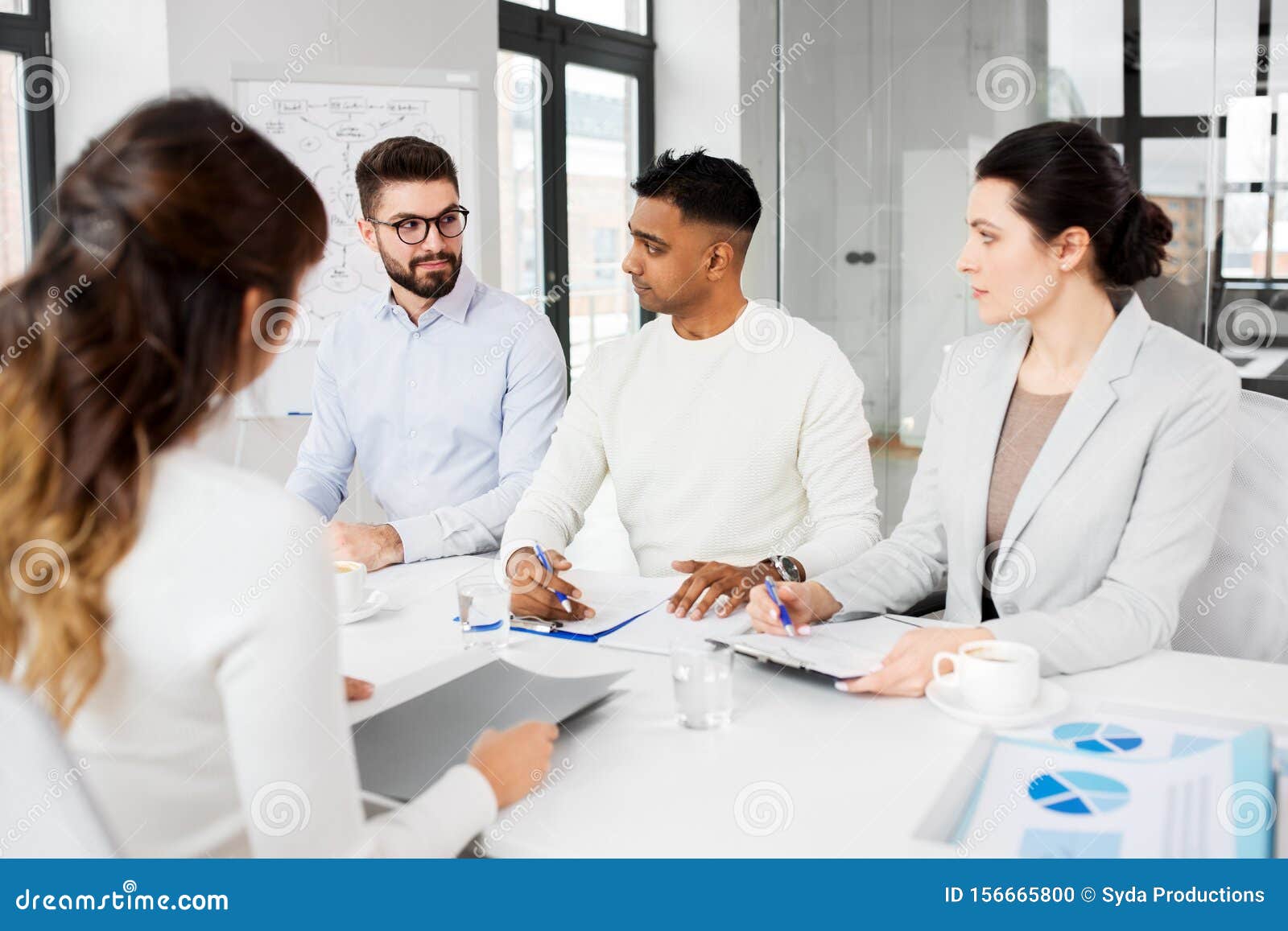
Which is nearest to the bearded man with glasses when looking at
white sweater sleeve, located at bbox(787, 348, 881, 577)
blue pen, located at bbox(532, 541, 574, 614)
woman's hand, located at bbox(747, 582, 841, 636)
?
white sweater sleeve, located at bbox(787, 348, 881, 577)

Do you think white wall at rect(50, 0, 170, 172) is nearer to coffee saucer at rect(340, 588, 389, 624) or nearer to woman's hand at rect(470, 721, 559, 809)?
coffee saucer at rect(340, 588, 389, 624)

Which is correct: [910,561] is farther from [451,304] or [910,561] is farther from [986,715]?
[451,304]

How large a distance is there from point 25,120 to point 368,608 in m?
2.57

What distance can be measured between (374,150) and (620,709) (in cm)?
182

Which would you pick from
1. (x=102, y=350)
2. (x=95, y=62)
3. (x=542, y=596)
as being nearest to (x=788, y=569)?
(x=542, y=596)

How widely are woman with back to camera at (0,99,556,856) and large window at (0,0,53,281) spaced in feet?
9.41

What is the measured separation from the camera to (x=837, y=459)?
2.18 m

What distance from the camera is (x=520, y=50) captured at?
16.6ft

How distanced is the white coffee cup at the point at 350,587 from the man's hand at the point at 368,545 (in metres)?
0.26
